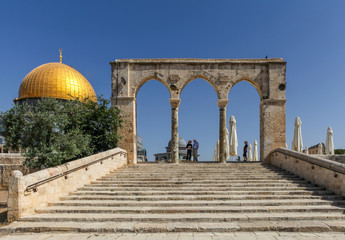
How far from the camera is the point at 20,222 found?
5.04 m

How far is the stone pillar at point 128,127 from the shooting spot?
1178 cm

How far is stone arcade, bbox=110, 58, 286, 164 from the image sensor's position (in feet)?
38.7

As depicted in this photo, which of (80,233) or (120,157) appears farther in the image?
(120,157)

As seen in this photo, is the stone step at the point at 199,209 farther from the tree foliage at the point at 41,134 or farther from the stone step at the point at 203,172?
the stone step at the point at 203,172

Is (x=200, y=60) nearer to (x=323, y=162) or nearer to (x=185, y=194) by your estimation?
(x=323, y=162)

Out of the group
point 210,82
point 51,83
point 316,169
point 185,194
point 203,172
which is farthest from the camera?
point 51,83

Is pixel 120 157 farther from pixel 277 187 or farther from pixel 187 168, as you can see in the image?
pixel 277 187

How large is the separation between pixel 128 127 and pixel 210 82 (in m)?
5.04

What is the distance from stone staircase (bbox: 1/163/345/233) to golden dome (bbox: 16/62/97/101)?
26009mm

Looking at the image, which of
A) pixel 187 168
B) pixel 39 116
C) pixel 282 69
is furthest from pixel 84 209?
pixel 282 69

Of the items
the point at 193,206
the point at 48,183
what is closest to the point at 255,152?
the point at 193,206

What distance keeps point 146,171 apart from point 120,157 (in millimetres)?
2089

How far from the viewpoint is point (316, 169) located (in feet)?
24.1

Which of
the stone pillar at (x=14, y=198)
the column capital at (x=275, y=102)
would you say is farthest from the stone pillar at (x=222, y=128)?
the stone pillar at (x=14, y=198)
